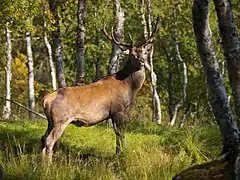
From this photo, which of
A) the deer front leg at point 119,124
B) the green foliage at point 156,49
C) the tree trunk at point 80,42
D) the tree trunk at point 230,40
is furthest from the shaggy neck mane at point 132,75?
the green foliage at point 156,49

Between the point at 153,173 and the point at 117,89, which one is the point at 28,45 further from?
the point at 153,173

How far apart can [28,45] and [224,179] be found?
66.9 ft

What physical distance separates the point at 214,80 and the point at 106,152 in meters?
4.55

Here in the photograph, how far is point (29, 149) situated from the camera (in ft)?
38.6

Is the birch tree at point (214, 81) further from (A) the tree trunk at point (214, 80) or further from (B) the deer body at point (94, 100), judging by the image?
(B) the deer body at point (94, 100)

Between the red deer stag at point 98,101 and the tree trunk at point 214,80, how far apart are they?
3.83 metres

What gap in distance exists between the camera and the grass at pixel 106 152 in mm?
8258

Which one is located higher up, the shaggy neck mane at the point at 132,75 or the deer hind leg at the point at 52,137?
the shaggy neck mane at the point at 132,75

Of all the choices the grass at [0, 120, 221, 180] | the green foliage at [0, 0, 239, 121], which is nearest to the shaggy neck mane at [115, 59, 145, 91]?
the grass at [0, 120, 221, 180]

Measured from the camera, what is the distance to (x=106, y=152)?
11.1 meters

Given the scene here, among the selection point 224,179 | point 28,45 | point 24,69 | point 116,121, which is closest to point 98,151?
point 116,121

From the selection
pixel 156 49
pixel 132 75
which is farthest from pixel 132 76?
pixel 156 49

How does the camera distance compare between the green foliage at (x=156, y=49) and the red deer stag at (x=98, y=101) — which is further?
the green foliage at (x=156, y=49)

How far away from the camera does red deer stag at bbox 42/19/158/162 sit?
1089 centimetres
